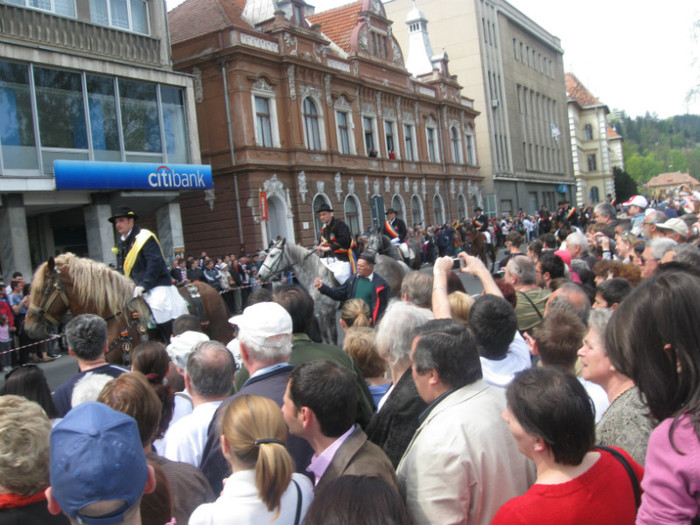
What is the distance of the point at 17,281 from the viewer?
14055 mm

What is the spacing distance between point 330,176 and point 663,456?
99.4 ft

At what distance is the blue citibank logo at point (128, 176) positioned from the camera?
61.3 ft

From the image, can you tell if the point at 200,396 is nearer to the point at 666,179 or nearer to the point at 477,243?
the point at 477,243

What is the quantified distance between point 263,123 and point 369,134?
28.5 ft

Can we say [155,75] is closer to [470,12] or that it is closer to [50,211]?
[50,211]

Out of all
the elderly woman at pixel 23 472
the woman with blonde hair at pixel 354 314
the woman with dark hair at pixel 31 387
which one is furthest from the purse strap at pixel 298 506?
the woman with blonde hair at pixel 354 314

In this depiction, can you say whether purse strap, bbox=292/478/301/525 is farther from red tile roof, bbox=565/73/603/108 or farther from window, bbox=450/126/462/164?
red tile roof, bbox=565/73/603/108

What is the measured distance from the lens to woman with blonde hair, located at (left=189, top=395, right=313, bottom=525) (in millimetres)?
2445

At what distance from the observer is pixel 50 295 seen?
689cm

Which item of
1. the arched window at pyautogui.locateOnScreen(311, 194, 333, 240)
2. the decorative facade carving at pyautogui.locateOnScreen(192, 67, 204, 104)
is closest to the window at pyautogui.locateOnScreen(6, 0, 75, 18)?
the decorative facade carving at pyautogui.locateOnScreen(192, 67, 204, 104)

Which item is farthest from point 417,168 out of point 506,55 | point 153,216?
point 506,55

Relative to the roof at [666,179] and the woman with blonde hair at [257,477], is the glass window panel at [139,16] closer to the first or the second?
the woman with blonde hair at [257,477]

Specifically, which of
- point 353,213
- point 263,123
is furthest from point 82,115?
point 353,213

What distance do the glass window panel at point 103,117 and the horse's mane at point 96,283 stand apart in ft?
47.7
